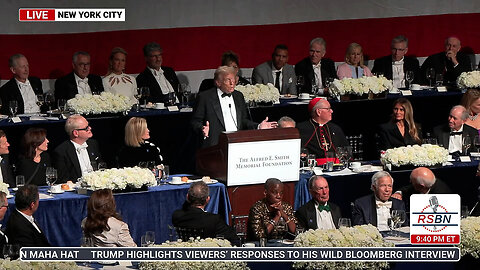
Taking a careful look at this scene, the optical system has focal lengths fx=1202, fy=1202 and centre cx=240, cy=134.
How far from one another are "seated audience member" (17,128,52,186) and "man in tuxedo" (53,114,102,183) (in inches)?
5.1

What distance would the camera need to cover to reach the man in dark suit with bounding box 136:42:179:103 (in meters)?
13.2

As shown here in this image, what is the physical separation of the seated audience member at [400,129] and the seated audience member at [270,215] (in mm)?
2865

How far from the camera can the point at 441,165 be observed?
35.6 feet

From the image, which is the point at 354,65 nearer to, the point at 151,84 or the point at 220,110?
the point at 151,84

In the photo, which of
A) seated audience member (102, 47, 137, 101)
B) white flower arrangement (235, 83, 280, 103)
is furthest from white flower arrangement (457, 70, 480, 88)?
seated audience member (102, 47, 137, 101)

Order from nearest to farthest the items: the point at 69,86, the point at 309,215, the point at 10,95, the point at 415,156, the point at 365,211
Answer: the point at 309,215, the point at 365,211, the point at 415,156, the point at 10,95, the point at 69,86

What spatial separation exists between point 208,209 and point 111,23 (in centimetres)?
479

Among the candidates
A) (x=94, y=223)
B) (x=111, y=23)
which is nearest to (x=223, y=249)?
(x=94, y=223)

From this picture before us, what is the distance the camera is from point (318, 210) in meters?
9.41

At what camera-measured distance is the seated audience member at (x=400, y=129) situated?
1179 cm

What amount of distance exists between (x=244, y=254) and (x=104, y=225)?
4.50 feet

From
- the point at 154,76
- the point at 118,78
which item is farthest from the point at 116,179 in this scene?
the point at 154,76

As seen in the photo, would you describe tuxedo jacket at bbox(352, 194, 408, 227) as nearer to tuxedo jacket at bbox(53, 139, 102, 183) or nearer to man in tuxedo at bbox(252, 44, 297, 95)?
tuxedo jacket at bbox(53, 139, 102, 183)

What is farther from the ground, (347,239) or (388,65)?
(388,65)
